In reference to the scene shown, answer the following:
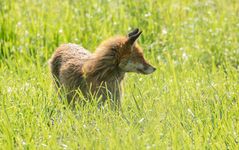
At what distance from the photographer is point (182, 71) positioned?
8.87 m

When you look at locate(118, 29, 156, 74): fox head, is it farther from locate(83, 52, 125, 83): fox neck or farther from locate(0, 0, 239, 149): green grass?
locate(0, 0, 239, 149): green grass

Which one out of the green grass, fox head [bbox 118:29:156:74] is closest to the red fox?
fox head [bbox 118:29:156:74]

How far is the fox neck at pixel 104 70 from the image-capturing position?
7.78 m

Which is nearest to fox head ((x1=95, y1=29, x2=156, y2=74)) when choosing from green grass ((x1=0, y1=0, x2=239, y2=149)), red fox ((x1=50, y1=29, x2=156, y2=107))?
red fox ((x1=50, y1=29, x2=156, y2=107))

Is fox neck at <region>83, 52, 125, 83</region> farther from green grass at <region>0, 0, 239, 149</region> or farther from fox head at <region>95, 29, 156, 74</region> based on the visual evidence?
green grass at <region>0, 0, 239, 149</region>

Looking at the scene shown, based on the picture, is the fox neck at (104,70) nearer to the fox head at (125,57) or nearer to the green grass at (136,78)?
the fox head at (125,57)

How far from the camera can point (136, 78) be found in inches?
328

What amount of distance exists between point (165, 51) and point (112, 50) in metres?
2.34

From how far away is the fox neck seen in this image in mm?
7781

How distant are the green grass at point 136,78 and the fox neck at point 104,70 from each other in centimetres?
27

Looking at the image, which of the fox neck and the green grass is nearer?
the green grass

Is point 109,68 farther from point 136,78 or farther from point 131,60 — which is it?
point 136,78

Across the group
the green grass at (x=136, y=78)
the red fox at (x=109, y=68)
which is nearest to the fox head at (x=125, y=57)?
the red fox at (x=109, y=68)

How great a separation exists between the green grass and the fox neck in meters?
0.27
